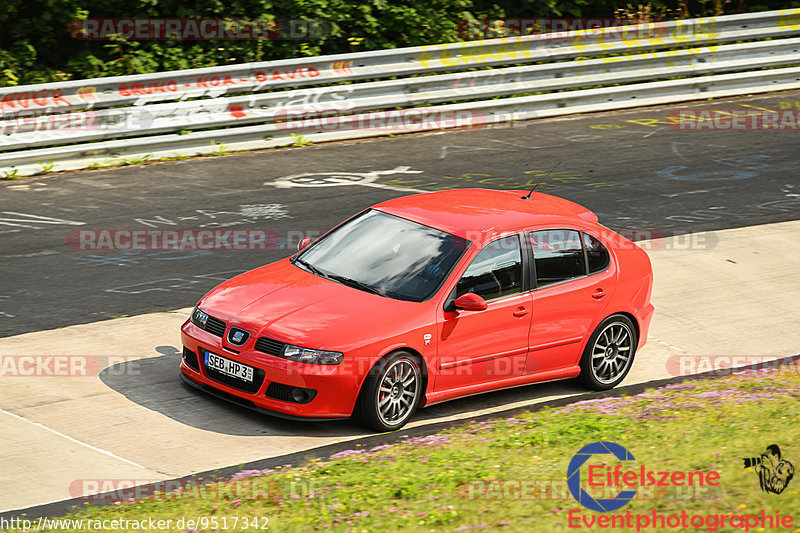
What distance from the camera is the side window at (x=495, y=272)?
8.49m

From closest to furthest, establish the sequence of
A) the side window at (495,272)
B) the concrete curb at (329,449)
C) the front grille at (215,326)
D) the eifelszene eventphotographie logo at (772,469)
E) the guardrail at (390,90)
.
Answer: the eifelszene eventphotographie logo at (772,469)
the concrete curb at (329,449)
the front grille at (215,326)
the side window at (495,272)
the guardrail at (390,90)

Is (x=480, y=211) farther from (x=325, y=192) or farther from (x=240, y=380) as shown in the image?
(x=325, y=192)

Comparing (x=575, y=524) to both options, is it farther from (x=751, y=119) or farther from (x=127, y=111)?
(x=751, y=119)

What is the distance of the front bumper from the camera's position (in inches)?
305

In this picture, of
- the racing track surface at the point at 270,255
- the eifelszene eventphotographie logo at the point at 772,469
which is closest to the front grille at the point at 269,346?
the racing track surface at the point at 270,255

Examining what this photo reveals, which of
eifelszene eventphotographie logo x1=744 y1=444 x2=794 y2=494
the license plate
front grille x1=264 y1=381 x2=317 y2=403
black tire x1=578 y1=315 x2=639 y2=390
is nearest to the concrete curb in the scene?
black tire x1=578 y1=315 x2=639 y2=390

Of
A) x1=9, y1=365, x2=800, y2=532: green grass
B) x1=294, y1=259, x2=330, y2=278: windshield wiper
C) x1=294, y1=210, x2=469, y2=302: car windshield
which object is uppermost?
x1=294, y1=210, x2=469, y2=302: car windshield

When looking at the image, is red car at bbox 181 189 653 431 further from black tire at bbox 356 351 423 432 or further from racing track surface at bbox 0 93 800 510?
racing track surface at bbox 0 93 800 510

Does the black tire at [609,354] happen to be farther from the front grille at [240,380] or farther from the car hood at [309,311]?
the front grille at [240,380]

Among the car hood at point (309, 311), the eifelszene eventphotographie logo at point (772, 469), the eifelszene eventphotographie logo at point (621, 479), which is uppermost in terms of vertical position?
the car hood at point (309, 311)

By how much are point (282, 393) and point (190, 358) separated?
99 cm

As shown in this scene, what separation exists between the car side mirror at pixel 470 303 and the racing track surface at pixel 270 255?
0.96 m

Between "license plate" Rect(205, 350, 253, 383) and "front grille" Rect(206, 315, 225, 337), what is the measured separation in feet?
0.53

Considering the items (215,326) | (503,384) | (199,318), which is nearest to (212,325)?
(215,326)
